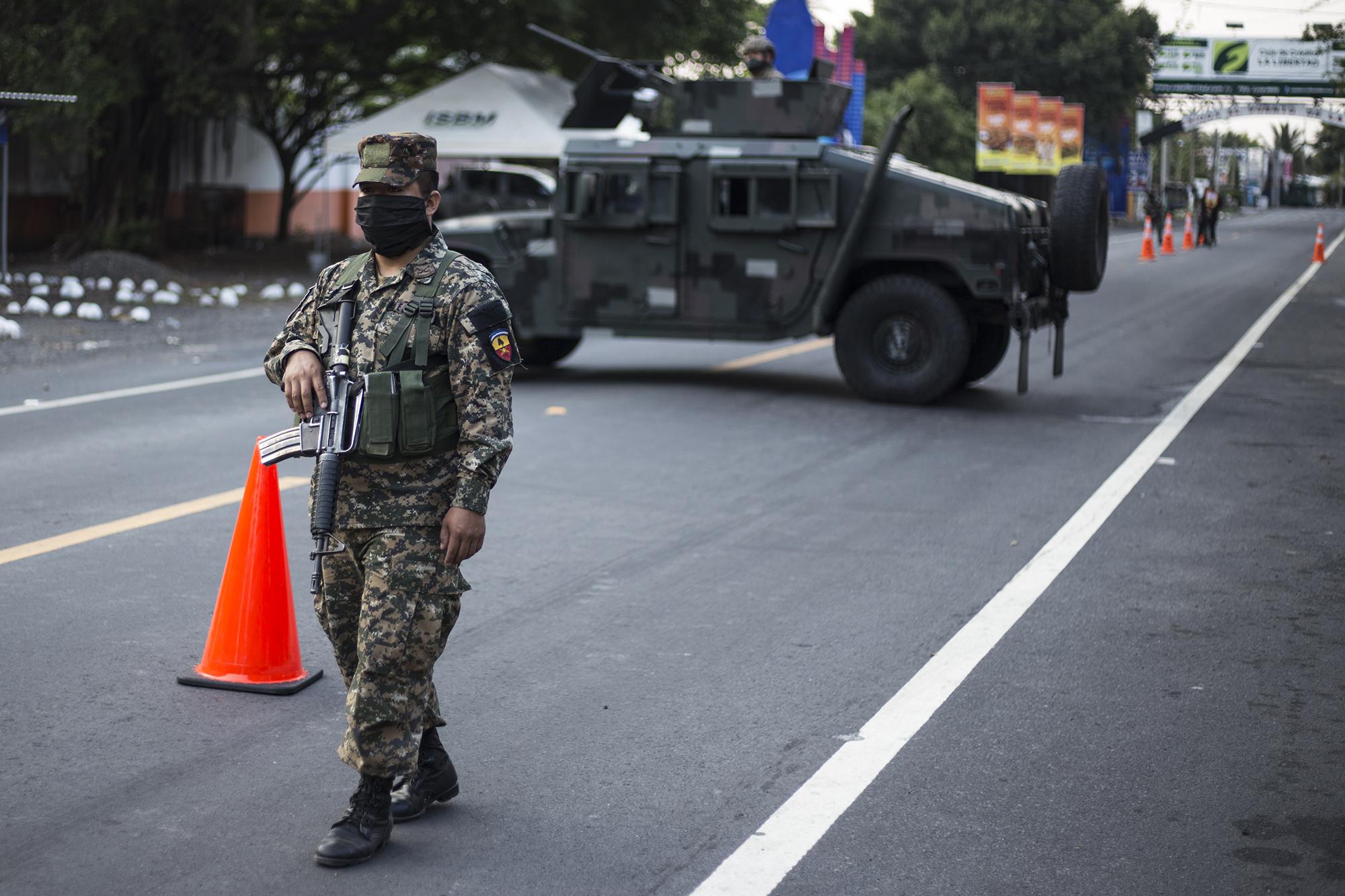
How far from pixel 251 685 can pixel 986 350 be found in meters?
8.55

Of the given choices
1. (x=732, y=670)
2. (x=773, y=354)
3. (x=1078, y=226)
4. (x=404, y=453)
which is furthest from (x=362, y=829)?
(x=773, y=354)

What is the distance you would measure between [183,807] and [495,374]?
4.70 ft

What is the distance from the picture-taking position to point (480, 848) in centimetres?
394

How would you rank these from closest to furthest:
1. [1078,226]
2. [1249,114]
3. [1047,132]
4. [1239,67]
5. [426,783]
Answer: [426,783]
[1078,226]
[1047,132]
[1249,114]
[1239,67]

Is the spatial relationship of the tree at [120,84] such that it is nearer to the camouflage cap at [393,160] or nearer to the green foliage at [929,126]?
the camouflage cap at [393,160]

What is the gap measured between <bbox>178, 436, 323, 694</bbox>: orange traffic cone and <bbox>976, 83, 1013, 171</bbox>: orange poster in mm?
41020

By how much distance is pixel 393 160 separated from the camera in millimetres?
3859

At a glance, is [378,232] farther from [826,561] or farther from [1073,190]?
[1073,190]

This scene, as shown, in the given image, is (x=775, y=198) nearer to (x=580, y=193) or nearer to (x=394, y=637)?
(x=580, y=193)

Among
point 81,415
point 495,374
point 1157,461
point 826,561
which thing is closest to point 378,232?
point 495,374

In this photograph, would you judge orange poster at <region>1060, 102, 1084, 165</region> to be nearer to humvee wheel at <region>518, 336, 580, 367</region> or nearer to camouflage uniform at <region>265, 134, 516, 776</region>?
humvee wheel at <region>518, 336, 580, 367</region>

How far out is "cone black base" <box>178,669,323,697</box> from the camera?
5125mm

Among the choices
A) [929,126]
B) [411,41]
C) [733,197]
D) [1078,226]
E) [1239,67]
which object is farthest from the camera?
[1239,67]

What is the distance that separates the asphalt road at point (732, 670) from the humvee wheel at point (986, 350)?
1671 millimetres
